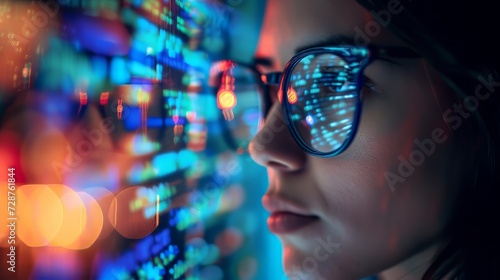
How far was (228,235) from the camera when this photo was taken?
3.94 ft

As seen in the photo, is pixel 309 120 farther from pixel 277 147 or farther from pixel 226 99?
pixel 226 99

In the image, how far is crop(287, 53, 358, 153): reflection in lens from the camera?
2.17 feet

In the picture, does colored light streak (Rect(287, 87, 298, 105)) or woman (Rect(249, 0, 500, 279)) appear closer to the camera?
woman (Rect(249, 0, 500, 279))

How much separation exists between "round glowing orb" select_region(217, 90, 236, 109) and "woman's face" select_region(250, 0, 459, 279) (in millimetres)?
308

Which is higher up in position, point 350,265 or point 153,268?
point 350,265

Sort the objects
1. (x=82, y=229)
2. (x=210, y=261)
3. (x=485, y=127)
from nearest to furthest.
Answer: (x=485, y=127) → (x=82, y=229) → (x=210, y=261)

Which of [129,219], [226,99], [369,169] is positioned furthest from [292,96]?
[129,219]

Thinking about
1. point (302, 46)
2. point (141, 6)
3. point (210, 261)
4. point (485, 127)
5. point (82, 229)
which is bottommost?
point (210, 261)

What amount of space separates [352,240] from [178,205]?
0.54 metres

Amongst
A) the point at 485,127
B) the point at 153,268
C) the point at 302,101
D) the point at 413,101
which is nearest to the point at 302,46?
the point at 302,101

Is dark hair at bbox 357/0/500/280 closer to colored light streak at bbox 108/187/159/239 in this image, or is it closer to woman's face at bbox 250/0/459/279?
woman's face at bbox 250/0/459/279

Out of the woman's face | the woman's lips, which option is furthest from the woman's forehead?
the woman's lips

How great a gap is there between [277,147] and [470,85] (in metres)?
0.30

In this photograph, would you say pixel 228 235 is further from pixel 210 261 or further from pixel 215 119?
pixel 215 119
